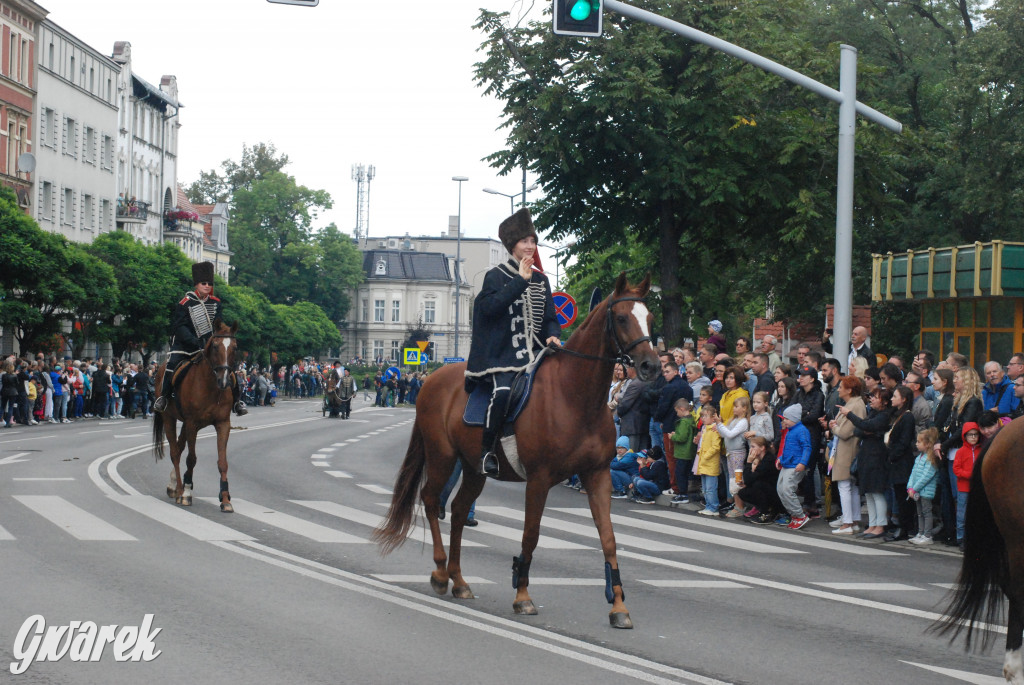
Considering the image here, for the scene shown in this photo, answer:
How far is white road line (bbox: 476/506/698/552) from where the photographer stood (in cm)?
1345

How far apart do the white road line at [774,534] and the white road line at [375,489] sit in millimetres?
3148

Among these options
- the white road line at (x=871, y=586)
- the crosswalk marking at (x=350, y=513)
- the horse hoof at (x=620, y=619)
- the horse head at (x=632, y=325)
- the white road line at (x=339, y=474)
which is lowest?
the white road line at (x=339, y=474)

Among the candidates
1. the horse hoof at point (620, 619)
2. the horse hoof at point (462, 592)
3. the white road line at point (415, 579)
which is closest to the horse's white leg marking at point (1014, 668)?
the horse hoof at point (620, 619)

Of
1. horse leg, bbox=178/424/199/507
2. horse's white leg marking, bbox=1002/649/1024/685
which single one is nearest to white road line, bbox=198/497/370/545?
horse leg, bbox=178/424/199/507

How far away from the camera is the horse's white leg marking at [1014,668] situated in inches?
276

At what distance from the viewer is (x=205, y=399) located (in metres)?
16.1

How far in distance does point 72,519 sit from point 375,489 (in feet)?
20.9

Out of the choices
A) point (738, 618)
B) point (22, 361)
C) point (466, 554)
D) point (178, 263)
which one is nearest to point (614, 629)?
point (738, 618)

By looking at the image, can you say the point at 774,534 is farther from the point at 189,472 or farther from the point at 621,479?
the point at 189,472

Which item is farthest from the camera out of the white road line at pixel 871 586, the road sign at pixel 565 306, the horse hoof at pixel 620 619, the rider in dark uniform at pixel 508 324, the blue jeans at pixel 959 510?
the road sign at pixel 565 306

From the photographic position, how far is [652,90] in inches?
981

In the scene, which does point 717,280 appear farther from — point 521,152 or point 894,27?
point 894,27

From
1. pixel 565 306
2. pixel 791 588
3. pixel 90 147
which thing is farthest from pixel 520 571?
pixel 90 147

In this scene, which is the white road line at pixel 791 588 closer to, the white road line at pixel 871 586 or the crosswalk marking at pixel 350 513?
the white road line at pixel 871 586
